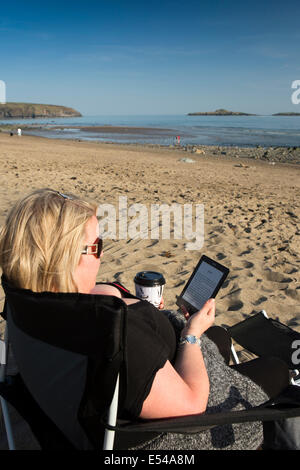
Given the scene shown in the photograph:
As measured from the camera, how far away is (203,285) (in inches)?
85.4

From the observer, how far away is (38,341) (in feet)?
4.50

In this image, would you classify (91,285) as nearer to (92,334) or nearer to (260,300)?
(92,334)

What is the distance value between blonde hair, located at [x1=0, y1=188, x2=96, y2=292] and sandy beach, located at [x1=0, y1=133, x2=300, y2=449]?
1.35 meters

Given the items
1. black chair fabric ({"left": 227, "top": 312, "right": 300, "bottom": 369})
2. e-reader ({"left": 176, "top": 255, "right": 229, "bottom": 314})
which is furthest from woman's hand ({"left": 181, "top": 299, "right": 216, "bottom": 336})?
black chair fabric ({"left": 227, "top": 312, "right": 300, "bottom": 369})

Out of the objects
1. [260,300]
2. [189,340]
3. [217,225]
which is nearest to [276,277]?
[260,300]

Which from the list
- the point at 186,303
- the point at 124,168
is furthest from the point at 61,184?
the point at 186,303

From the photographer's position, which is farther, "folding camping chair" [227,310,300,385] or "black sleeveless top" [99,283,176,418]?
"folding camping chair" [227,310,300,385]

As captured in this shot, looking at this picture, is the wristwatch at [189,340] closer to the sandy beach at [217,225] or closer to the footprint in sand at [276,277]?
the sandy beach at [217,225]

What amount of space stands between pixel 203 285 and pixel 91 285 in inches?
33.9

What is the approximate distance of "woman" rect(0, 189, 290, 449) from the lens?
128 centimetres

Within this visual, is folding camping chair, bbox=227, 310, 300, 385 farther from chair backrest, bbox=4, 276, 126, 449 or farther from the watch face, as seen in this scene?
chair backrest, bbox=4, 276, 126, 449

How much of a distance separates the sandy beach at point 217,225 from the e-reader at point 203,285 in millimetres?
1220
